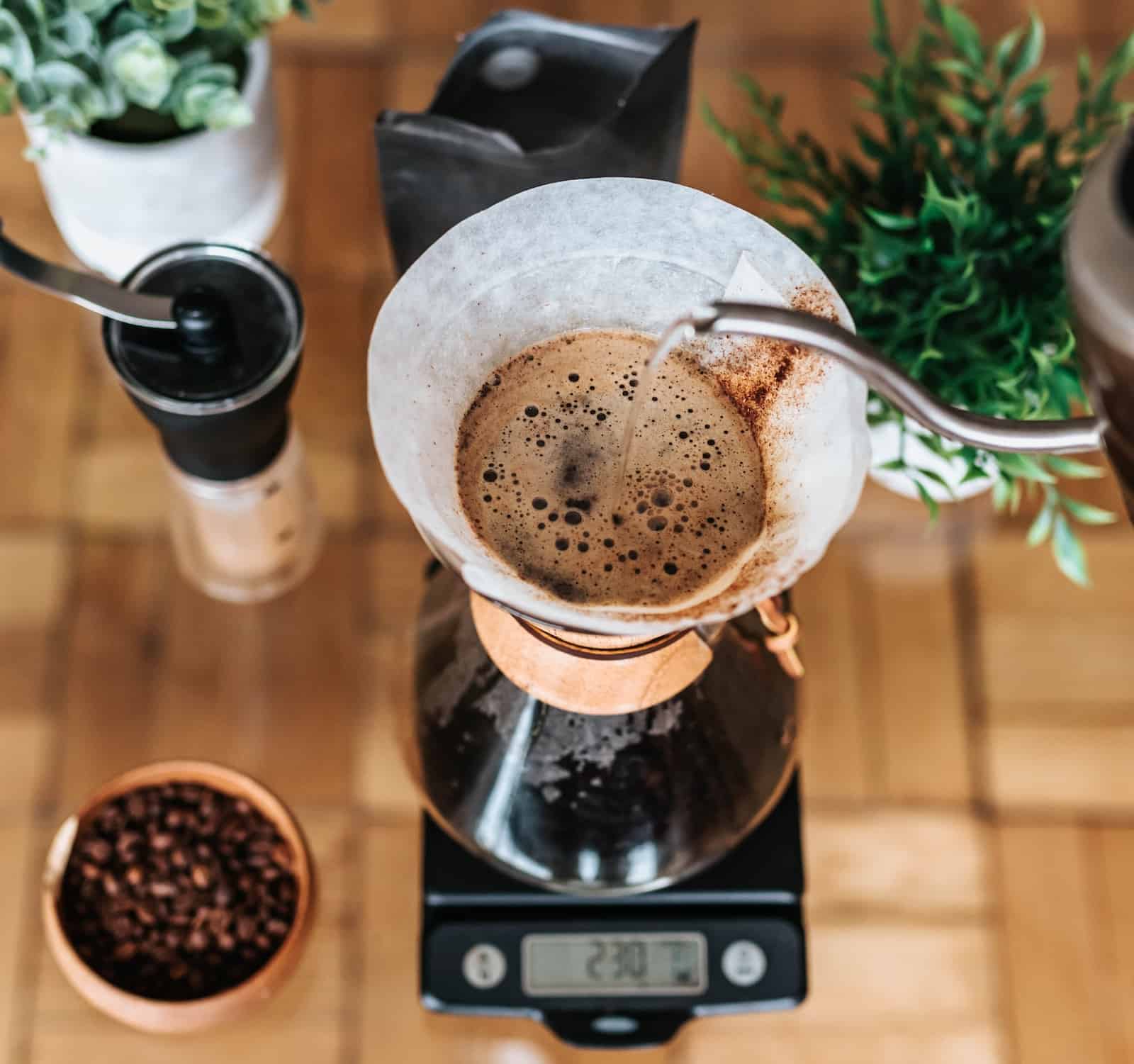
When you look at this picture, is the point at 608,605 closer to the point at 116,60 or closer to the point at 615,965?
the point at 615,965

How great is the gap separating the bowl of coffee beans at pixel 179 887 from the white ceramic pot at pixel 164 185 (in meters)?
0.29

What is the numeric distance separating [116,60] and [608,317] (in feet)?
1.02

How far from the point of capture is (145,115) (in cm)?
74

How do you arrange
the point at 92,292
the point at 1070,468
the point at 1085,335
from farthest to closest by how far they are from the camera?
1. the point at 1070,468
2. the point at 92,292
3. the point at 1085,335

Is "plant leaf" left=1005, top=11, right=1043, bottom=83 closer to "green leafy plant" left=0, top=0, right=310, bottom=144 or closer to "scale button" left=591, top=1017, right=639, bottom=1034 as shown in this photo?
"green leafy plant" left=0, top=0, right=310, bottom=144

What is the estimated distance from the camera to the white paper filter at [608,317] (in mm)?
447

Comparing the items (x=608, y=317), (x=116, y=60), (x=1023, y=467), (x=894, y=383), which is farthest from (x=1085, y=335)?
(x=116, y=60)

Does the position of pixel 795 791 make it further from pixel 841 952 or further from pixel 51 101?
pixel 51 101

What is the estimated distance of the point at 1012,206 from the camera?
73cm

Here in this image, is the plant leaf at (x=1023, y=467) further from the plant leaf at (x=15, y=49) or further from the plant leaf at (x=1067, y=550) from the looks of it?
the plant leaf at (x=15, y=49)

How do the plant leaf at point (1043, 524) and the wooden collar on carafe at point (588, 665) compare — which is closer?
the wooden collar on carafe at point (588, 665)

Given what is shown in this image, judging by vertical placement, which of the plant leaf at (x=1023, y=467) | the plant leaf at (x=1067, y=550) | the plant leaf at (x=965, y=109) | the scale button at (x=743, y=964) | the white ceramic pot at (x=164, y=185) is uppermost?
the plant leaf at (x=965, y=109)

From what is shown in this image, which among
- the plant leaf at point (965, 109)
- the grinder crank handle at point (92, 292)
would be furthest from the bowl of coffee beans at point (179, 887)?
the plant leaf at point (965, 109)

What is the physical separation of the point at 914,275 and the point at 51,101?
0.45 metres
